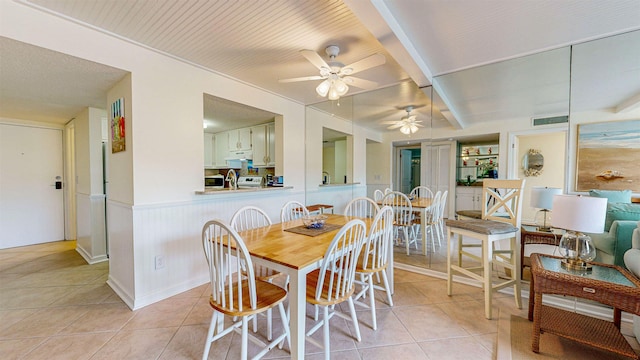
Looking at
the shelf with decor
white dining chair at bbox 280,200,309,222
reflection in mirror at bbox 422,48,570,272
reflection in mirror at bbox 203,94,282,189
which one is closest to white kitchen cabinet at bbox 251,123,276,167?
reflection in mirror at bbox 203,94,282,189

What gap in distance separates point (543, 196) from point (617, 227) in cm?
49

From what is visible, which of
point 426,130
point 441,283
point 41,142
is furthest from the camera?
point 41,142

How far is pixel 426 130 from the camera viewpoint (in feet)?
10.3

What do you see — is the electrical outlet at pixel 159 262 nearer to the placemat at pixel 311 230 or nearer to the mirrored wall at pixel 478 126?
the placemat at pixel 311 230

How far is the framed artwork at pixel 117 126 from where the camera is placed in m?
2.26

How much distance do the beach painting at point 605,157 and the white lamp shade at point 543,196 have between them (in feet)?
0.94

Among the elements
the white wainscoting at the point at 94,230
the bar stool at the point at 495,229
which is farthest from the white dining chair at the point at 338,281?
the white wainscoting at the point at 94,230

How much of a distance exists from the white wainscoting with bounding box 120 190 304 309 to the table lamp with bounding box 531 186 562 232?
324cm

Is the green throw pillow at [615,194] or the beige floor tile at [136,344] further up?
the green throw pillow at [615,194]

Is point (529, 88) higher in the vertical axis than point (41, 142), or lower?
higher

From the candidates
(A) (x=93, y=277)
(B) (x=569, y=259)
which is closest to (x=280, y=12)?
(B) (x=569, y=259)

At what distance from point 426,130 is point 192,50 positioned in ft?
9.24

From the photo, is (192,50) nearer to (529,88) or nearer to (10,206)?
(529,88)

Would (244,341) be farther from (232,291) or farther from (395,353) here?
(395,353)
